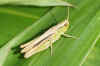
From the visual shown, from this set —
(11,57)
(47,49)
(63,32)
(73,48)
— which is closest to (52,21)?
(63,32)

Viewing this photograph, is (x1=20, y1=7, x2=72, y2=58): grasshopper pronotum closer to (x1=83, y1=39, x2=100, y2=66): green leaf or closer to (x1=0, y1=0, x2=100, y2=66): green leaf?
(x1=0, y1=0, x2=100, y2=66): green leaf

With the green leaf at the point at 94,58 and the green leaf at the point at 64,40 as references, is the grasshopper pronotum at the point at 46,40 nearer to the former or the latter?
the green leaf at the point at 64,40

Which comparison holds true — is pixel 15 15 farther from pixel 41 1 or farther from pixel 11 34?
pixel 41 1

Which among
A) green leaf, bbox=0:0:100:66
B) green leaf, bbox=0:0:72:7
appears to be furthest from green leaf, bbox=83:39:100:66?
green leaf, bbox=0:0:72:7

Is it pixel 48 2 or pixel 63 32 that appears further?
pixel 63 32

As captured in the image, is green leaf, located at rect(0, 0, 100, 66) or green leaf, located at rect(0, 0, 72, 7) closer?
green leaf, located at rect(0, 0, 100, 66)

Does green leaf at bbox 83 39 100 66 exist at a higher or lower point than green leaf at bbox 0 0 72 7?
lower

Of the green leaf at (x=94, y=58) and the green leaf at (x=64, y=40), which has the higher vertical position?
the green leaf at (x=64, y=40)

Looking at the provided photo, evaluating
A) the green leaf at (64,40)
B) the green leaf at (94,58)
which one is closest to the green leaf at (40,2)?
the green leaf at (64,40)
